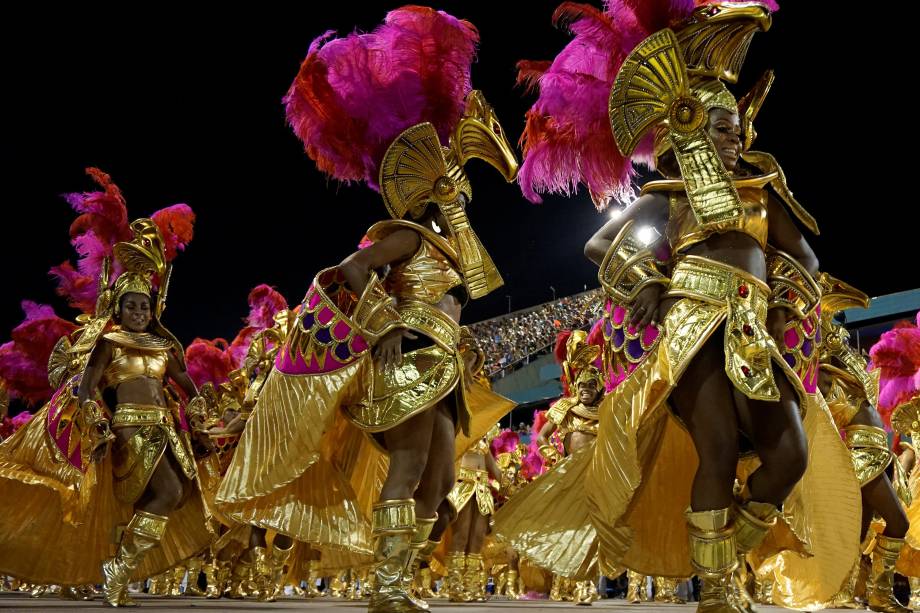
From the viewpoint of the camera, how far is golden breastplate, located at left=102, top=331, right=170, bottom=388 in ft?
19.5

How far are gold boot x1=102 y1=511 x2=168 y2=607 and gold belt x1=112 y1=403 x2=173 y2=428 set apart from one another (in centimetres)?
55

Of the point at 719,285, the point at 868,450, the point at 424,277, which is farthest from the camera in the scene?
the point at 868,450

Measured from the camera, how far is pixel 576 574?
13.2 feet

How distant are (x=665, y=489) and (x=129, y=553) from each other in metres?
3.24

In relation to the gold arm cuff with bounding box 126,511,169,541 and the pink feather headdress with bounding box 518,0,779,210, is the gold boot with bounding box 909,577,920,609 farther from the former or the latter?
the gold arm cuff with bounding box 126,511,169,541

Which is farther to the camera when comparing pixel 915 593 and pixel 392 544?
pixel 915 593

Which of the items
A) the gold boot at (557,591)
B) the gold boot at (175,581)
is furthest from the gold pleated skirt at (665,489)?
the gold boot at (175,581)

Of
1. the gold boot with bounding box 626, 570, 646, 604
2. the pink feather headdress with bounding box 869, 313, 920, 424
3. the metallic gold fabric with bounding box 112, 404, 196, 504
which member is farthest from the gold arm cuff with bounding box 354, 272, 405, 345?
the pink feather headdress with bounding box 869, 313, 920, 424

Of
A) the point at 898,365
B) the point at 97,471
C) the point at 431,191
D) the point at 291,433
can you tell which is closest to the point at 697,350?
the point at 431,191

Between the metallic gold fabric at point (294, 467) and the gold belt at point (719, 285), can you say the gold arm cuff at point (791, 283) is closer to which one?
the gold belt at point (719, 285)

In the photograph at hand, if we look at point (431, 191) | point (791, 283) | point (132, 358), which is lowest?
point (791, 283)

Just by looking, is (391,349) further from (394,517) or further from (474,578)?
(474,578)

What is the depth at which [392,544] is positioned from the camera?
3854 millimetres

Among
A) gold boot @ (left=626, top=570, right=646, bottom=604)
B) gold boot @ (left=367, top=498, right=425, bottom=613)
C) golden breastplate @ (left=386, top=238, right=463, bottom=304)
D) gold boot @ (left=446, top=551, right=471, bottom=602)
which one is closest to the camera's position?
gold boot @ (left=367, top=498, right=425, bottom=613)
